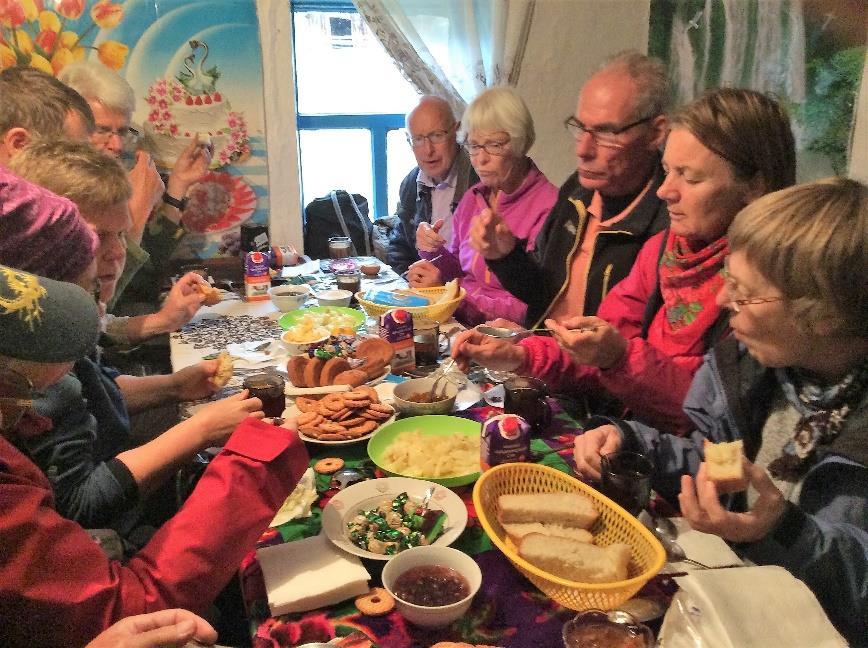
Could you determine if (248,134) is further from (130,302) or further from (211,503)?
(211,503)

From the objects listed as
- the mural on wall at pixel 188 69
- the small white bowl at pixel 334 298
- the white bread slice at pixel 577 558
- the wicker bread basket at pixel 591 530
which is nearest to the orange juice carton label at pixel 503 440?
the wicker bread basket at pixel 591 530

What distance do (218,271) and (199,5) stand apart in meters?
1.40

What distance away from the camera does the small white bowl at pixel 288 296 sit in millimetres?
2668

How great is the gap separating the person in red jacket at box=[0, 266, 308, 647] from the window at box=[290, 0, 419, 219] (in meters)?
3.22

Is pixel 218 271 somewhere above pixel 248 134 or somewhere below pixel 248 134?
below

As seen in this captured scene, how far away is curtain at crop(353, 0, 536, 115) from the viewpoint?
12.6ft

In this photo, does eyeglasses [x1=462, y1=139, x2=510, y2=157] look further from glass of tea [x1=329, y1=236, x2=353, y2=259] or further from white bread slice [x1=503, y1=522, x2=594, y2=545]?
Answer: white bread slice [x1=503, y1=522, x2=594, y2=545]

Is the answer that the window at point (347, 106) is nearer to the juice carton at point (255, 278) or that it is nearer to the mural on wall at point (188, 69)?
the mural on wall at point (188, 69)

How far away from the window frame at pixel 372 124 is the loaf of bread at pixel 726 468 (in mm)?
3366

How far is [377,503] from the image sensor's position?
128cm

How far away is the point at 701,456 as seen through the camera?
1.40m

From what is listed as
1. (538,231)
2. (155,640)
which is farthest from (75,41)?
(155,640)

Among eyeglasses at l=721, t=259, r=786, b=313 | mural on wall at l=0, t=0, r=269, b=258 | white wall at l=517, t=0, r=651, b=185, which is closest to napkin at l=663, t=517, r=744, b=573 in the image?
eyeglasses at l=721, t=259, r=786, b=313

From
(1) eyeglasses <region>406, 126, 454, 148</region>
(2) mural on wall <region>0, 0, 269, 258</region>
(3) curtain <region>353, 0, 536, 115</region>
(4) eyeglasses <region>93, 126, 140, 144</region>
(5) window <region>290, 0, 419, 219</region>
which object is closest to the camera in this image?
(4) eyeglasses <region>93, 126, 140, 144</region>
